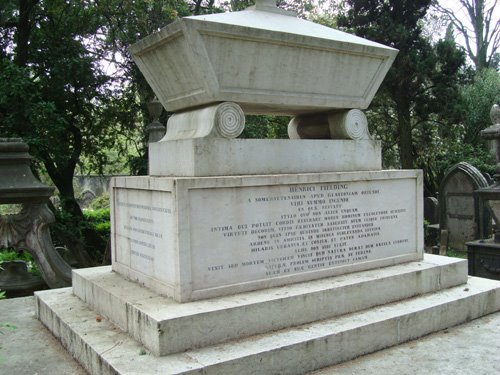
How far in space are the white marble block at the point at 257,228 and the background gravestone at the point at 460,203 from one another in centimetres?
665

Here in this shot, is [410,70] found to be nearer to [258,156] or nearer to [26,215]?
[26,215]

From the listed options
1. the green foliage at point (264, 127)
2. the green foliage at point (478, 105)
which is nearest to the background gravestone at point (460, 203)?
the green foliage at point (264, 127)

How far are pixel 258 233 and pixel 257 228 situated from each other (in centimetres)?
4

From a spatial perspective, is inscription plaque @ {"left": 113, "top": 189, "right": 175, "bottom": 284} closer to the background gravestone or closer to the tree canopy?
the tree canopy

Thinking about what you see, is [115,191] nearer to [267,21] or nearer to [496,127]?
[267,21]

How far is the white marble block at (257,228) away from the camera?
3.96m

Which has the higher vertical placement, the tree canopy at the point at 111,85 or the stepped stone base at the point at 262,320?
the tree canopy at the point at 111,85

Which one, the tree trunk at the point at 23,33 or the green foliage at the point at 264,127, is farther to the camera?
the green foliage at the point at 264,127

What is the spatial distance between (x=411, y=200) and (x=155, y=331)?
10.0 feet

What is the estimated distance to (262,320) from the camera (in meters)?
3.88

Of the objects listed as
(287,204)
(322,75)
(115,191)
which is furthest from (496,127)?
(115,191)

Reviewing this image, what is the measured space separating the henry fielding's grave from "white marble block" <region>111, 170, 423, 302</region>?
1 centimetres

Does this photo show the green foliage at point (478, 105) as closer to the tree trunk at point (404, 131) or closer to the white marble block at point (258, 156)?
the tree trunk at point (404, 131)

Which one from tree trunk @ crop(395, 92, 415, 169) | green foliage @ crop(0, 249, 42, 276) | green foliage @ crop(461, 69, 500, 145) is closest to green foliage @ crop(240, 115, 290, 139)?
tree trunk @ crop(395, 92, 415, 169)
